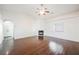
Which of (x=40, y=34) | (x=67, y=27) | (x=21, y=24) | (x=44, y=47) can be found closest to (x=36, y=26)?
(x=40, y=34)

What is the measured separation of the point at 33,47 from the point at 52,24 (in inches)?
24.2

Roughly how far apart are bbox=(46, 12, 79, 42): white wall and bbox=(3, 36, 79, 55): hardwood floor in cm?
10

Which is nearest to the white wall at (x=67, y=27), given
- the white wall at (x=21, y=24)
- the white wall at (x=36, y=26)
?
Result: the white wall at (x=36, y=26)

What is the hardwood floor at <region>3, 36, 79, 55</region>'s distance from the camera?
2.28 metres

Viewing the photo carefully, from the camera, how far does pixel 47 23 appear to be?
2.34 meters

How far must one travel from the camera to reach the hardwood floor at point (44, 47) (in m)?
2.28

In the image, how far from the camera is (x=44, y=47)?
2283mm

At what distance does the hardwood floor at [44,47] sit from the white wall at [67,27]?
0.10 metres

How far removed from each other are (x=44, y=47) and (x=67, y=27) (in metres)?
0.62

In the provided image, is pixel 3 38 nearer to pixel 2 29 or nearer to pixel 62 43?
pixel 2 29

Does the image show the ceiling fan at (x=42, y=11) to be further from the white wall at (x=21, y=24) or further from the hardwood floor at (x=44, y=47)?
the hardwood floor at (x=44, y=47)

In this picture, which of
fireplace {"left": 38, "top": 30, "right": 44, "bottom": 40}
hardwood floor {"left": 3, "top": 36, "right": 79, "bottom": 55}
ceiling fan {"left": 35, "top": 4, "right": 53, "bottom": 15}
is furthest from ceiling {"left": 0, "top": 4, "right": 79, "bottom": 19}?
hardwood floor {"left": 3, "top": 36, "right": 79, "bottom": 55}

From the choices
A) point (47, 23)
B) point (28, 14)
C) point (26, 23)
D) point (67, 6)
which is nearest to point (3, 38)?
point (26, 23)

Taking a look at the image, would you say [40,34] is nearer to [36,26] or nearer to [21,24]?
[36,26]
